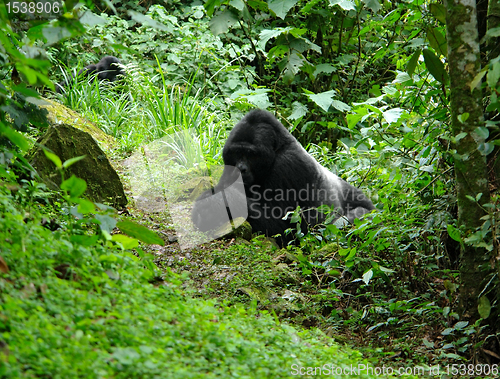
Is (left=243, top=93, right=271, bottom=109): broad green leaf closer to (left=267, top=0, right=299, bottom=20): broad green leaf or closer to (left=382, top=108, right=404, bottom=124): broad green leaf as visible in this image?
(left=267, top=0, right=299, bottom=20): broad green leaf

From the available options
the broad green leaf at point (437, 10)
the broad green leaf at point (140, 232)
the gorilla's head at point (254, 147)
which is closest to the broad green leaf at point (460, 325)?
the broad green leaf at point (140, 232)

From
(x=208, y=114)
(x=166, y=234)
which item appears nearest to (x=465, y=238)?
(x=166, y=234)

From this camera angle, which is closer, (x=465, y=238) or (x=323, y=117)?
(x=465, y=238)

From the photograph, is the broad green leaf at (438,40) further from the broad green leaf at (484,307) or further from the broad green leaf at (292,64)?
the broad green leaf at (484,307)

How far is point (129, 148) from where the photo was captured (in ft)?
18.0

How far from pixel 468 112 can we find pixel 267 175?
254 cm

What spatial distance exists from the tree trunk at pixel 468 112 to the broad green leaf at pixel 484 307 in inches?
5.7

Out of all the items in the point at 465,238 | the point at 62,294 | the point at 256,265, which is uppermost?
the point at 62,294

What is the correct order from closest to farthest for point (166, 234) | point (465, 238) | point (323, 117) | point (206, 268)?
point (465, 238) < point (206, 268) < point (166, 234) < point (323, 117)

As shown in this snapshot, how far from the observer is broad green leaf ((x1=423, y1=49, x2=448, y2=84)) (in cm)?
247

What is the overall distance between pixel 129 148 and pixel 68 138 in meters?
1.91

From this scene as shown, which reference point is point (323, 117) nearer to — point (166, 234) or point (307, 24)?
point (307, 24)

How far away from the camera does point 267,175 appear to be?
15.4 ft

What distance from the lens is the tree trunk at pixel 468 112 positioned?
7.64 feet
